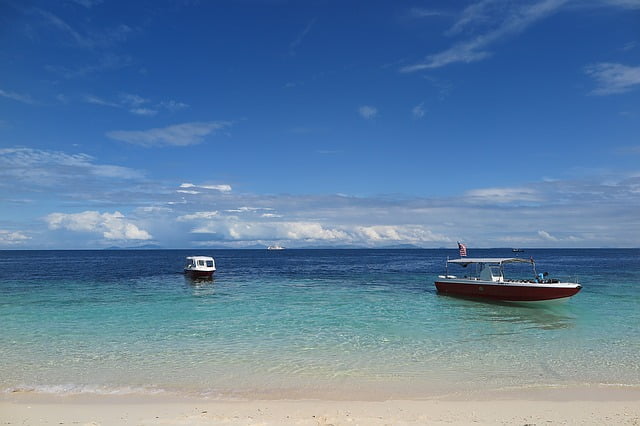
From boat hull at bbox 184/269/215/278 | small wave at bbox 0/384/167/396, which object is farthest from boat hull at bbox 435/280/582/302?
boat hull at bbox 184/269/215/278

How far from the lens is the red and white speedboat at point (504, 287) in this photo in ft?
93.7

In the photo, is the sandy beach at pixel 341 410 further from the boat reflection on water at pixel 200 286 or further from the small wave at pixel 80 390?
the boat reflection on water at pixel 200 286

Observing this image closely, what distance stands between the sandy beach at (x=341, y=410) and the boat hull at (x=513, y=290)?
57.0 feet

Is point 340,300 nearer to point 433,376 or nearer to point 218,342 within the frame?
point 218,342

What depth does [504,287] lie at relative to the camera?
30.7m

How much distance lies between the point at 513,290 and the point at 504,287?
65 centimetres

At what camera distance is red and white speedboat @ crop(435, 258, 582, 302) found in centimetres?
2855

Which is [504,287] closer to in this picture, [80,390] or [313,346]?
[313,346]

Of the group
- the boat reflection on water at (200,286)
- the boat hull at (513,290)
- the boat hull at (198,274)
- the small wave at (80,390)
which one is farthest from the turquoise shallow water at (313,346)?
the boat hull at (198,274)

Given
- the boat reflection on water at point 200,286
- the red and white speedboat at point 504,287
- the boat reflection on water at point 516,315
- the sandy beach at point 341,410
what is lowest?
the boat reflection on water at point 516,315

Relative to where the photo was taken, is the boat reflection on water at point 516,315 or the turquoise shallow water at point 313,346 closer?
the turquoise shallow water at point 313,346

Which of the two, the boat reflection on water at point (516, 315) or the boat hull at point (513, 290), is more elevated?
the boat hull at point (513, 290)

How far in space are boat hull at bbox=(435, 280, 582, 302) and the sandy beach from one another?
57.0 feet

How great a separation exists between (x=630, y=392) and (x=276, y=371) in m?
10.6
